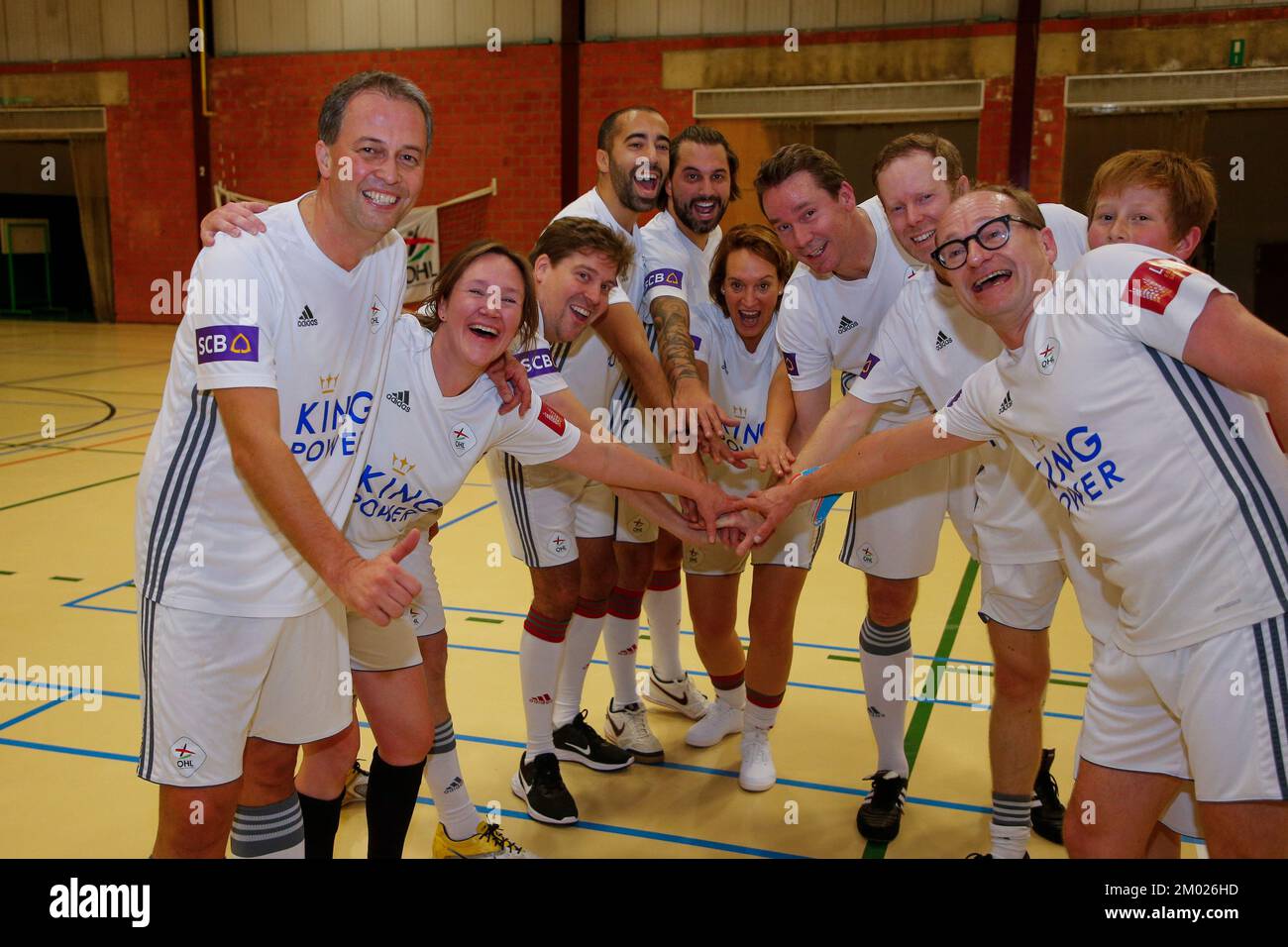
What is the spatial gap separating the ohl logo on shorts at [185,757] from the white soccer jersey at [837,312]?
102 inches

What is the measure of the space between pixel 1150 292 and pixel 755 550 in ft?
7.70

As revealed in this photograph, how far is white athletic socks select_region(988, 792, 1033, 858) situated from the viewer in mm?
3654

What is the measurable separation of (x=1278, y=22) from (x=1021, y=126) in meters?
3.41

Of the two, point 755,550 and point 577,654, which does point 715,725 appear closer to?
point 577,654

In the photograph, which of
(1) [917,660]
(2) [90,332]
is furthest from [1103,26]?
(2) [90,332]

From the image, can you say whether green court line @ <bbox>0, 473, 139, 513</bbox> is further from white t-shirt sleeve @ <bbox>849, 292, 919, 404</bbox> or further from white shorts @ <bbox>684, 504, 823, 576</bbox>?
white t-shirt sleeve @ <bbox>849, 292, 919, 404</bbox>

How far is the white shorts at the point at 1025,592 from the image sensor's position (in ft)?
11.8

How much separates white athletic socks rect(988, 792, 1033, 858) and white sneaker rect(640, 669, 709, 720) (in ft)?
5.68

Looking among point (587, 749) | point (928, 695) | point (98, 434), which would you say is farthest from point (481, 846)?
point (98, 434)

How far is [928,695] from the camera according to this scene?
5.26 m

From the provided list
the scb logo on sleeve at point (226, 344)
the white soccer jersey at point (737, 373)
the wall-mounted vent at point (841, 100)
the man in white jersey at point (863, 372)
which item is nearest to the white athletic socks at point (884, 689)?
the man in white jersey at point (863, 372)

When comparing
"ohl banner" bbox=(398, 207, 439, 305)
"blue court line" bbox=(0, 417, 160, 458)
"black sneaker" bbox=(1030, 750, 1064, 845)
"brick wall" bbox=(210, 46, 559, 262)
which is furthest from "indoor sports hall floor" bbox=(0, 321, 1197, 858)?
"brick wall" bbox=(210, 46, 559, 262)

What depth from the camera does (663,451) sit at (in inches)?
190
